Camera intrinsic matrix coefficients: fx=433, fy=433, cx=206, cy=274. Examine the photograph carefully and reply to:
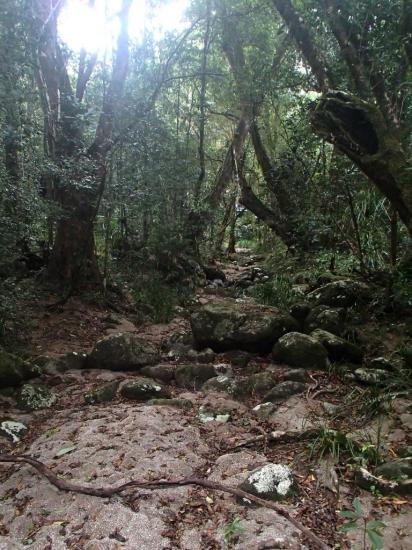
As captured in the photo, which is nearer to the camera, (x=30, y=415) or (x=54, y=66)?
(x=30, y=415)

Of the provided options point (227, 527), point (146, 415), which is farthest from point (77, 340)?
point (227, 527)

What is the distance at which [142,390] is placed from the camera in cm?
504

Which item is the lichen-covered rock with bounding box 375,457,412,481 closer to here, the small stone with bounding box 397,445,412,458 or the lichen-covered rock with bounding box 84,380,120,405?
the small stone with bounding box 397,445,412,458

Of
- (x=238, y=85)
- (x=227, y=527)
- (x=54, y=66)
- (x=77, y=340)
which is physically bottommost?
(x=227, y=527)

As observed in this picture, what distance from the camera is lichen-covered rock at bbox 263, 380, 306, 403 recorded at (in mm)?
4867

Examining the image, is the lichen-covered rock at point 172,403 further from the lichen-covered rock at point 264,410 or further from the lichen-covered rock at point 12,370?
the lichen-covered rock at point 12,370

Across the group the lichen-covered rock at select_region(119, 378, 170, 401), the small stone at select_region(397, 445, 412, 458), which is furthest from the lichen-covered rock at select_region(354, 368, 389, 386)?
the lichen-covered rock at select_region(119, 378, 170, 401)

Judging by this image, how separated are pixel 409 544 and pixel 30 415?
3725 millimetres

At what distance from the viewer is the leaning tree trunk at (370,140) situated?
4238 millimetres

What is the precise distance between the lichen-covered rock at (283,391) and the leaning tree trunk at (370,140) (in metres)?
2.08

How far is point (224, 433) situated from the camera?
14.0ft

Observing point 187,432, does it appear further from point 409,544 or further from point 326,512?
point 409,544

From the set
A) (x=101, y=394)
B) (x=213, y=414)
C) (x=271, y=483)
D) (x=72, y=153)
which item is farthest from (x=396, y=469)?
(x=72, y=153)

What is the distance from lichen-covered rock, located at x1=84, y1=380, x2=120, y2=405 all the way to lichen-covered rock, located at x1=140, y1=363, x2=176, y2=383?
65 centimetres
